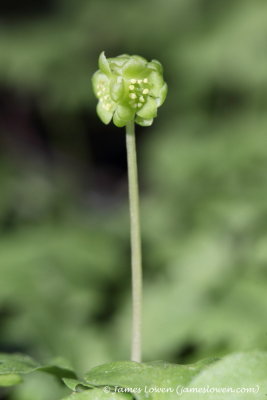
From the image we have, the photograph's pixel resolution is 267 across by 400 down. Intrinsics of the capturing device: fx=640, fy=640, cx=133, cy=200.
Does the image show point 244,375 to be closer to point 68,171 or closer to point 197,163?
point 197,163

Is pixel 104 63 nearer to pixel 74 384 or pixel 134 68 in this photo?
pixel 134 68

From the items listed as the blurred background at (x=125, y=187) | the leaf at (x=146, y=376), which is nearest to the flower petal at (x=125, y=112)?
the leaf at (x=146, y=376)

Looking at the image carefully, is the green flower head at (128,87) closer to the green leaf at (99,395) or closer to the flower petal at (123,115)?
the flower petal at (123,115)

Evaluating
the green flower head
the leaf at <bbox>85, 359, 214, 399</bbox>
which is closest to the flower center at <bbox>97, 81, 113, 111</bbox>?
the green flower head

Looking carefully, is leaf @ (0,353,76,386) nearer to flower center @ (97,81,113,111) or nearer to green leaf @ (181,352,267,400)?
green leaf @ (181,352,267,400)

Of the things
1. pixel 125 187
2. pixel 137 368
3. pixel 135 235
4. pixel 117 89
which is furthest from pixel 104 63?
pixel 125 187
